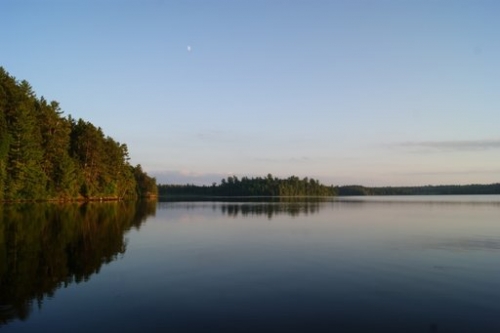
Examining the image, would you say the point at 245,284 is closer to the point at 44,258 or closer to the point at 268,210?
the point at 44,258

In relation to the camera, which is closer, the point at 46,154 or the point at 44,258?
the point at 44,258

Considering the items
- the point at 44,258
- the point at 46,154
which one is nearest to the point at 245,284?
the point at 44,258

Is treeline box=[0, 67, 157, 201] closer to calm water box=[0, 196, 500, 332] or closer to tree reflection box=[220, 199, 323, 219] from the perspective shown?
tree reflection box=[220, 199, 323, 219]

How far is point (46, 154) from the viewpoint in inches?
3563

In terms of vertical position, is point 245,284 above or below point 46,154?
below

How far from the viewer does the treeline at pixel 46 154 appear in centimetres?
7700

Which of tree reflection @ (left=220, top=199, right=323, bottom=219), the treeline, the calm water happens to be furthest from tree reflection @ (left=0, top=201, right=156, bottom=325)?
the treeline

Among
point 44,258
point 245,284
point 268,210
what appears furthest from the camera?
point 268,210

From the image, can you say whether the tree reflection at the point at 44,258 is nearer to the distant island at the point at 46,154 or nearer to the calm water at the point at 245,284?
the calm water at the point at 245,284

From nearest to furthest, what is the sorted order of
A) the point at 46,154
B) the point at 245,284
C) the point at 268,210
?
the point at 245,284
the point at 268,210
the point at 46,154

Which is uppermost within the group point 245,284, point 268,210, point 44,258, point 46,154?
point 46,154

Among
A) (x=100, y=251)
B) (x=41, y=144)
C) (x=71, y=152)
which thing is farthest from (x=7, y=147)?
(x=100, y=251)

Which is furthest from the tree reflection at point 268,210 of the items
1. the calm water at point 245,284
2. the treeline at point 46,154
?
the treeline at point 46,154

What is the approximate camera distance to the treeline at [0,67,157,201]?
3031 inches
